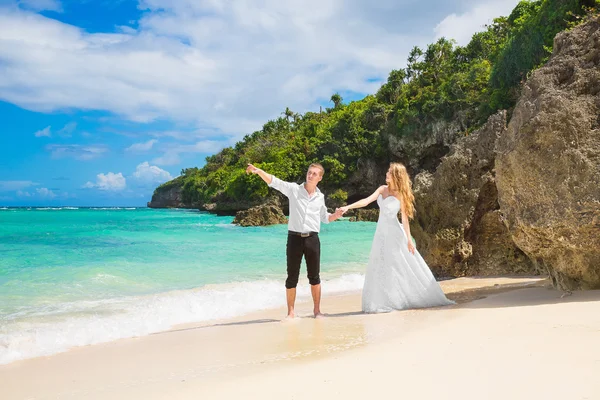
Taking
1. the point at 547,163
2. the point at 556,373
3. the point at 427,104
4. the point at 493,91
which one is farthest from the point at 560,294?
the point at 427,104

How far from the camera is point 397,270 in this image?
20.2 feet

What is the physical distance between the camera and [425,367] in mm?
3248

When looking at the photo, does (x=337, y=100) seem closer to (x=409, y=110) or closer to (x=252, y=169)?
(x=409, y=110)

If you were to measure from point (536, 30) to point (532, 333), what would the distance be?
30921 millimetres

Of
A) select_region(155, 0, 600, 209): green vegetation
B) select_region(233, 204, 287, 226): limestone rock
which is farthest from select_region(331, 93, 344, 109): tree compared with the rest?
select_region(233, 204, 287, 226): limestone rock

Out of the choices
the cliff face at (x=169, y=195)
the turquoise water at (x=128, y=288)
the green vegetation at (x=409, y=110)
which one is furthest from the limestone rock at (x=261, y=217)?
the cliff face at (x=169, y=195)

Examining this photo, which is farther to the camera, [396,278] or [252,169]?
[396,278]

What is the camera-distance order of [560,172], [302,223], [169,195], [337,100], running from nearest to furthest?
[560,172]
[302,223]
[337,100]
[169,195]

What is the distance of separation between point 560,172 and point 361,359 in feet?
11.1

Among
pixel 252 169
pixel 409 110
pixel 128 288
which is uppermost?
pixel 409 110

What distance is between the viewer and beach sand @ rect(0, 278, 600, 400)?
2.91 meters

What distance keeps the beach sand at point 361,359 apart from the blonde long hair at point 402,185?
1445 mm

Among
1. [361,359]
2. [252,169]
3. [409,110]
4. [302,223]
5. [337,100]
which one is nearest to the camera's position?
[361,359]

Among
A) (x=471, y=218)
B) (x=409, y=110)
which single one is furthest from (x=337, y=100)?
(x=471, y=218)
